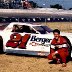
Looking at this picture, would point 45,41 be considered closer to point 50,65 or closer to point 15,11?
point 50,65

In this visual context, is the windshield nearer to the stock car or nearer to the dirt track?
the stock car

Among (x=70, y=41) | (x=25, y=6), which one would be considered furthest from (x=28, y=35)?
(x=25, y=6)

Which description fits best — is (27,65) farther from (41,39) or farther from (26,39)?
(26,39)

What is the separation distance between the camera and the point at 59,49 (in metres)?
10.2

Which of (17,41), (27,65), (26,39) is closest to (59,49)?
(27,65)

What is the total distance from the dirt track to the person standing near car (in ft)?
0.93

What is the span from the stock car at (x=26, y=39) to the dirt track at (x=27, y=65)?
0.34m

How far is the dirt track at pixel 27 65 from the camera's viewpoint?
9.66 m

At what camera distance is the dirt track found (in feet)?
31.7

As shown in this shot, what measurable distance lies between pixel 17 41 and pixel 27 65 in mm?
1763

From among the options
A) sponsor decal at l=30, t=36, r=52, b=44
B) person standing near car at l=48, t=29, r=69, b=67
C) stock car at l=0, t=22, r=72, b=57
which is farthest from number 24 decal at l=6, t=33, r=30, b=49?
person standing near car at l=48, t=29, r=69, b=67

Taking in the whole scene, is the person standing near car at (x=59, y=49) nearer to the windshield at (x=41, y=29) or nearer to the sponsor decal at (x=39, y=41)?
the sponsor decal at (x=39, y=41)

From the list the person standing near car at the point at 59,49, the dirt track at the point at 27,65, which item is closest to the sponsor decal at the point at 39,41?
the dirt track at the point at 27,65

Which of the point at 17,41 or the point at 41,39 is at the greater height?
the point at 41,39
